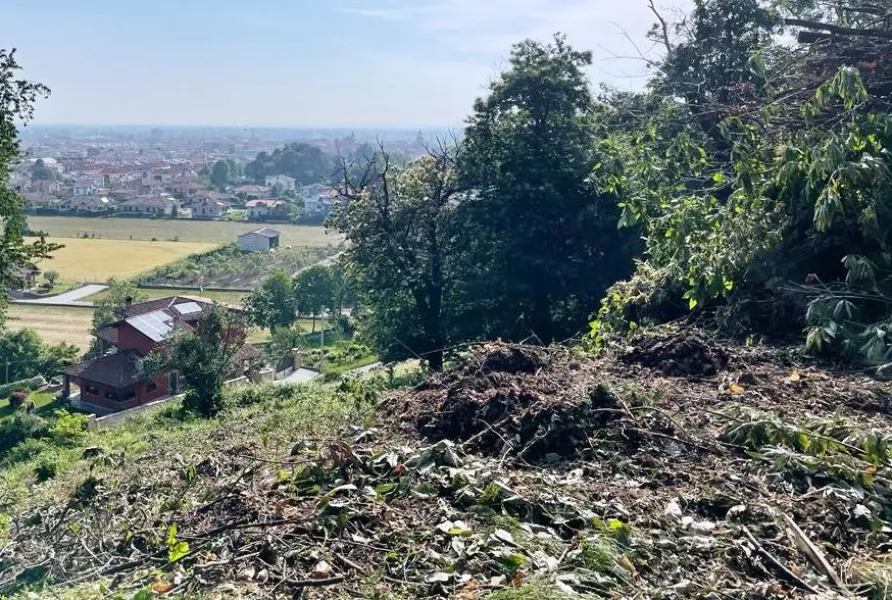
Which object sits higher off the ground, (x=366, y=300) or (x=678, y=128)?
(x=678, y=128)

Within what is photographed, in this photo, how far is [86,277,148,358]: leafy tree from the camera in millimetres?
23594

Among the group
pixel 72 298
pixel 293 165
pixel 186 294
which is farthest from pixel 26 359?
pixel 293 165

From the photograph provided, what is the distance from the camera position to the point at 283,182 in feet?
308

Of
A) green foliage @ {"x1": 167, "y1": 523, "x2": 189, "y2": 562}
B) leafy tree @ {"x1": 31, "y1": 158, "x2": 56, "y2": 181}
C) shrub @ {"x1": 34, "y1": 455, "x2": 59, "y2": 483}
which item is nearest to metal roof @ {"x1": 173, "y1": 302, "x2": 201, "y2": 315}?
shrub @ {"x1": 34, "y1": 455, "x2": 59, "y2": 483}

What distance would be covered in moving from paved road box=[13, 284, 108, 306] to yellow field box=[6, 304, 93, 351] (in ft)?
1.77

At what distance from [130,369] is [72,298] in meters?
16.6

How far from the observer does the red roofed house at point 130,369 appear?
20125mm

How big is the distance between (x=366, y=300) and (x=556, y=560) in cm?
1205

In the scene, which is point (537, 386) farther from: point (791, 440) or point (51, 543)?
point (51, 543)

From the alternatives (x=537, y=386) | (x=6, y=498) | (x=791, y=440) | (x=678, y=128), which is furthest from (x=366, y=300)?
(x=791, y=440)

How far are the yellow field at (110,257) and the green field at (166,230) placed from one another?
271cm

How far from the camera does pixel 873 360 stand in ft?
14.5

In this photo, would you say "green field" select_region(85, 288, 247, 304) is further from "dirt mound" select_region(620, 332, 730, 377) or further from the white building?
the white building

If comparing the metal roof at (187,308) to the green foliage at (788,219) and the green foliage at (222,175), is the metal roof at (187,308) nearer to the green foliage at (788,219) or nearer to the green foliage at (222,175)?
the green foliage at (788,219)
